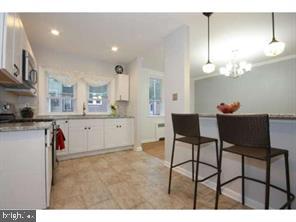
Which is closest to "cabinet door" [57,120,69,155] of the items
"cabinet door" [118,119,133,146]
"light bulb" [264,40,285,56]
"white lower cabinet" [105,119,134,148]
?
"white lower cabinet" [105,119,134,148]

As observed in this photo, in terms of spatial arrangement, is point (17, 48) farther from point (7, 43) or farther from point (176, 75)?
point (176, 75)

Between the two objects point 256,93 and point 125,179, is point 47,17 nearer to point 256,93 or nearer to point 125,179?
point 125,179

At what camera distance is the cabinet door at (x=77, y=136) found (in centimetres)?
343

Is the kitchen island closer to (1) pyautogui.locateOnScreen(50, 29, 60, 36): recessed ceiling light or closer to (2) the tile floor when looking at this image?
(2) the tile floor

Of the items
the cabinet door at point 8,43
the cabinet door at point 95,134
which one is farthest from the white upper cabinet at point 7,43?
the cabinet door at point 95,134

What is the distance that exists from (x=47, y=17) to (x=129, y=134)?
2895 millimetres

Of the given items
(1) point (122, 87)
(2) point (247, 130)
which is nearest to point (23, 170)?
(2) point (247, 130)

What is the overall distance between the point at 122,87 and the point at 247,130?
360 cm

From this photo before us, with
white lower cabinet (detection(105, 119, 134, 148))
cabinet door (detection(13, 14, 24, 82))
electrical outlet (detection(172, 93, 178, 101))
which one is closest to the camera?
cabinet door (detection(13, 14, 24, 82))

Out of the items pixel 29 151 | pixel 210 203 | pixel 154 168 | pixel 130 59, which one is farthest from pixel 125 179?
pixel 130 59

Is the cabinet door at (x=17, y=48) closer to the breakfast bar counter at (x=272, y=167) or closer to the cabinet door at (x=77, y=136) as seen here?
the cabinet door at (x=77, y=136)

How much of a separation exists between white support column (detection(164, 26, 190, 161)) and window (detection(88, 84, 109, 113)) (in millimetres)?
2141

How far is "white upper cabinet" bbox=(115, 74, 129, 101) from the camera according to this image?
4371mm

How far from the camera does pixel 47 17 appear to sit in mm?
2404
